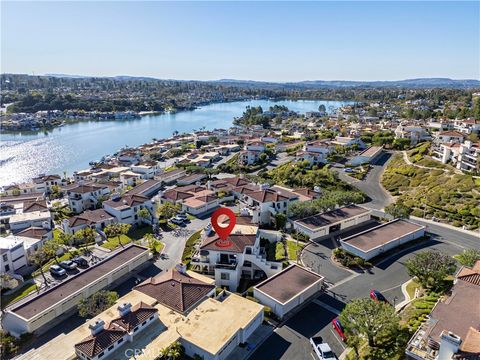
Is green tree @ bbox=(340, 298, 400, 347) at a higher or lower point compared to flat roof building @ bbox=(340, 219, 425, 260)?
higher

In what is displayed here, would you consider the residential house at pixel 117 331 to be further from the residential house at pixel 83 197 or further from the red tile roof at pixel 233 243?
the residential house at pixel 83 197

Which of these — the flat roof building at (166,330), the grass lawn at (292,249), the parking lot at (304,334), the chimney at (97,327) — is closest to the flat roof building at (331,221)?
the grass lawn at (292,249)

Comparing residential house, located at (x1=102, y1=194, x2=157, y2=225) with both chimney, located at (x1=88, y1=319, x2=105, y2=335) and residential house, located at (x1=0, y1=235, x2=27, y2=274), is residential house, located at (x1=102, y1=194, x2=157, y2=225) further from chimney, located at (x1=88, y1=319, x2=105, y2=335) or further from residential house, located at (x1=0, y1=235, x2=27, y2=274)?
chimney, located at (x1=88, y1=319, x2=105, y2=335)

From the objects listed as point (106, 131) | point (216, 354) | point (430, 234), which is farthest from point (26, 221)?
point (106, 131)

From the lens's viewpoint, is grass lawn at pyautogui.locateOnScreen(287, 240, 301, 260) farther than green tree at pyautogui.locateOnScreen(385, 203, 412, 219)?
No

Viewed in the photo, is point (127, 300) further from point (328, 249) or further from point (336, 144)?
point (336, 144)

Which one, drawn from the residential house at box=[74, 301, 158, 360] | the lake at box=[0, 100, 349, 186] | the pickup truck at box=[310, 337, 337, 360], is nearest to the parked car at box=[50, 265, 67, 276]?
the residential house at box=[74, 301, 158, 360]

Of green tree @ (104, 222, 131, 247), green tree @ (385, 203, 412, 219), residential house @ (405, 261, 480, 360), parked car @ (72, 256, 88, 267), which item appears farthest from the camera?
green tree @ (385, 203, 412, 219)
